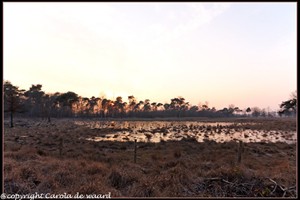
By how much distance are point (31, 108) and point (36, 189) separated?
8722 cm

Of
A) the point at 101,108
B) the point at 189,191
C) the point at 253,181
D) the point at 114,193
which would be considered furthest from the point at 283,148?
the point at 101,108

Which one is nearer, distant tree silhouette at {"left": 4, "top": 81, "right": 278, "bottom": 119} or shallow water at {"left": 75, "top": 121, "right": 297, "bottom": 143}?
shallow water at {"left": 75, "top": 121, "right": 297, "bottom": 143}

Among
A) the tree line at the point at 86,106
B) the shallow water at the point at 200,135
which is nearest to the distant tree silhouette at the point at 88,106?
the tree line at the point at 86,106

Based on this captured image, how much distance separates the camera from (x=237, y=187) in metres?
6.55

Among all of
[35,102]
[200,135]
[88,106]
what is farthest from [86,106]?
[200,135]

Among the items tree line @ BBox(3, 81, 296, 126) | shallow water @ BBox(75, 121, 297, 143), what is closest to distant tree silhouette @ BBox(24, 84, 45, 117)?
tree line @ BBox(3, 81, 296, 126)

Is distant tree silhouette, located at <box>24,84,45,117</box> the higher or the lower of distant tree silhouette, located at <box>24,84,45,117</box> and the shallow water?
the higher

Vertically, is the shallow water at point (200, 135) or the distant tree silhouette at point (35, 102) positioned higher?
the distant tree silhouette at point (35, 102)

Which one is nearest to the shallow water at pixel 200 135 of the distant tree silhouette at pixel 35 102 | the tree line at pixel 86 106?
the tree line at pixel 86 106

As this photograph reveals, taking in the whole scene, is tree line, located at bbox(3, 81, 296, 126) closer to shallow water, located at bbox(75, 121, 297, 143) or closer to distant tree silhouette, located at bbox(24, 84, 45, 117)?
distant tree silhouette, located at bbox(24, 84, 45, 117)

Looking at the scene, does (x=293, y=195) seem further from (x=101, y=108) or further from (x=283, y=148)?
(x=101, y=108)

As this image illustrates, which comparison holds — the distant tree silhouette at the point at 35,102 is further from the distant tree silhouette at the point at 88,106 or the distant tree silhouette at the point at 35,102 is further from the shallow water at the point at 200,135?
the shallow water at the point at 200,135

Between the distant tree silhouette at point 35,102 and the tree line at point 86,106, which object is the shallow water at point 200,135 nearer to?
the tree line at point 86,106

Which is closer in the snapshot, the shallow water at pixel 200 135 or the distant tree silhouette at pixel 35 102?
the shallow water at pixel 200 135
